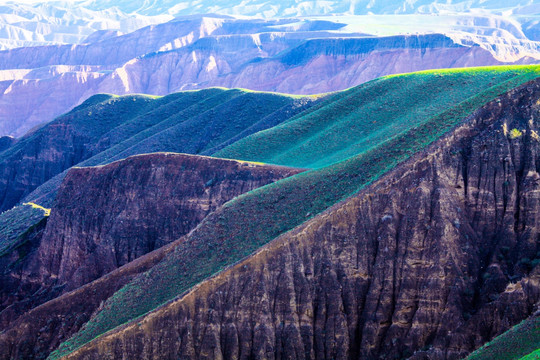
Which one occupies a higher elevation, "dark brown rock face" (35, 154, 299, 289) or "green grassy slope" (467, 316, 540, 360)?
"green grassy slope" (467, 316, 540, 360)

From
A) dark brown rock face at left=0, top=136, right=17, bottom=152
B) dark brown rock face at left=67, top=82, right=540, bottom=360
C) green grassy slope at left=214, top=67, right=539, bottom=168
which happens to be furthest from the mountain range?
dark brown rock face at left=0, top=136, right=17, bottom=152

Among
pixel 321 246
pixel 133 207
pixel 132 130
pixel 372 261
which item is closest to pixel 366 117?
pixel 133 207

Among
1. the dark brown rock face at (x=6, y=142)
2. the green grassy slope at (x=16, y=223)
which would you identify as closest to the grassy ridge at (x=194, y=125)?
the green grassy slope at (x=16, y=223)

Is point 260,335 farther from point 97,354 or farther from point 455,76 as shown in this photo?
point 455,76

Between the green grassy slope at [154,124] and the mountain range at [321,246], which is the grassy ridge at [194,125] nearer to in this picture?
the green grassy slope at [154,124]

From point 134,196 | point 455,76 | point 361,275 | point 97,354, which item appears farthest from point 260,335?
point 455,76

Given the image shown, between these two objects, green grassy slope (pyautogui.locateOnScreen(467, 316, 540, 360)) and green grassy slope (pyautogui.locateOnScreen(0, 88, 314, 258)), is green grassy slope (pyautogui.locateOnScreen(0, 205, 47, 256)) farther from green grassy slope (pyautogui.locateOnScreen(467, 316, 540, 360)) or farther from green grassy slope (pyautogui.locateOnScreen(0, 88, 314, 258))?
green grassy slope (pyautogui.locateOnScreen(467, 316, 540, 360))
